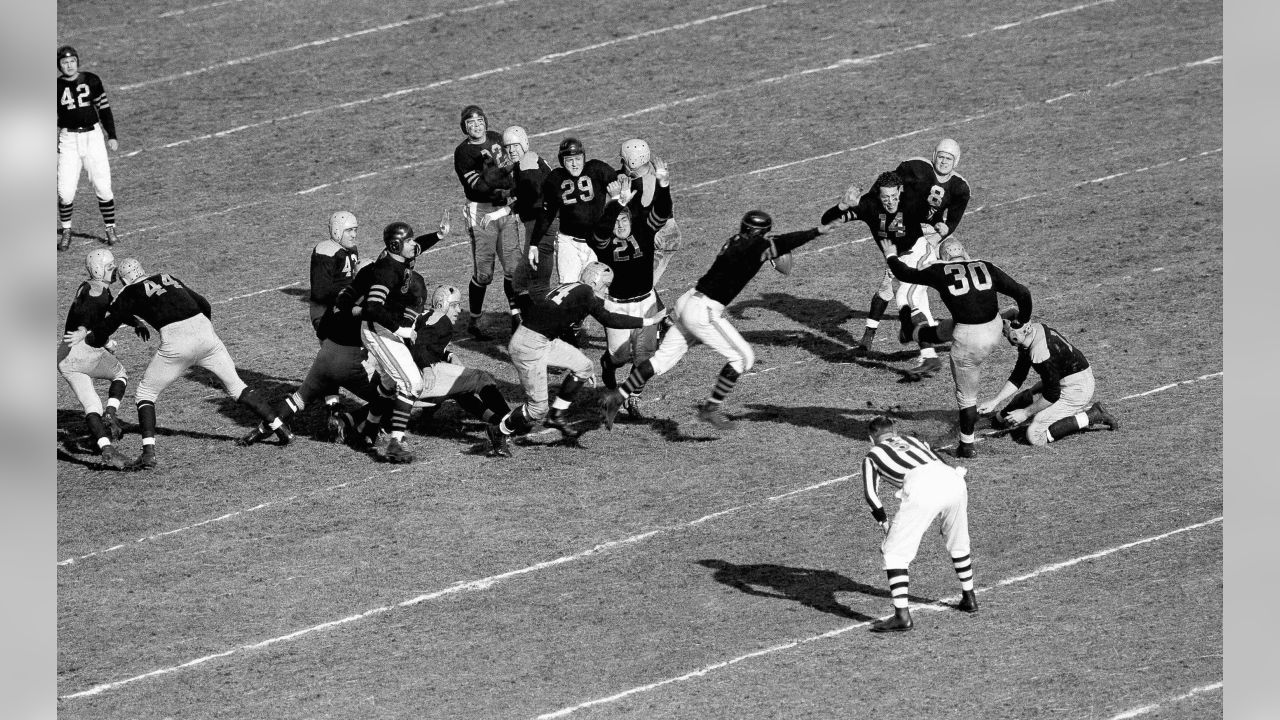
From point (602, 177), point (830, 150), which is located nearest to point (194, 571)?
point (602, 177)

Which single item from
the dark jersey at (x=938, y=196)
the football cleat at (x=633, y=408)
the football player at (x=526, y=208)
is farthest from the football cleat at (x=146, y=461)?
the dark jersey at (x=938, y=196)

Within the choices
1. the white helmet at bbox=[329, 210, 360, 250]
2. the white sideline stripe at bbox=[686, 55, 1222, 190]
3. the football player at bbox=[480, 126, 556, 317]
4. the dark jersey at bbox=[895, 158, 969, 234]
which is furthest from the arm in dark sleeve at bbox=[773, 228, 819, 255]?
the white sideline stripe at bbox=[686, 55, 1222, 190]

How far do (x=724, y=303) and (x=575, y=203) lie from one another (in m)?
2.33

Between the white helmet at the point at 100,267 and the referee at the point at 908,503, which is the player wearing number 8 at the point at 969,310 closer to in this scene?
the referee at the point at 908,503

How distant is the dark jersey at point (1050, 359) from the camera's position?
1373 centimetres

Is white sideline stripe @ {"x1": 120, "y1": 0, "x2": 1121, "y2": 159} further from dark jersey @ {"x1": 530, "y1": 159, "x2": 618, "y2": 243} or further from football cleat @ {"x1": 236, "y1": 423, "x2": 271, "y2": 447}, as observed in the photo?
football cleat @ {"x1": 236, "y1": 423, "x2": 271, "y2": 447}

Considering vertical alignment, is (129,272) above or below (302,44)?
below

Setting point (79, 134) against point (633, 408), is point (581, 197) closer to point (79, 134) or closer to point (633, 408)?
point (633, 408)

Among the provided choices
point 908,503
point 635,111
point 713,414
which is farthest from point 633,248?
point 635,111

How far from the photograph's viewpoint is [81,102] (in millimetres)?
18891

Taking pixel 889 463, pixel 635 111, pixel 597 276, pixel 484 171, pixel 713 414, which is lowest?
pixel 713 414

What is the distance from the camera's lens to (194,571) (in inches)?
488
